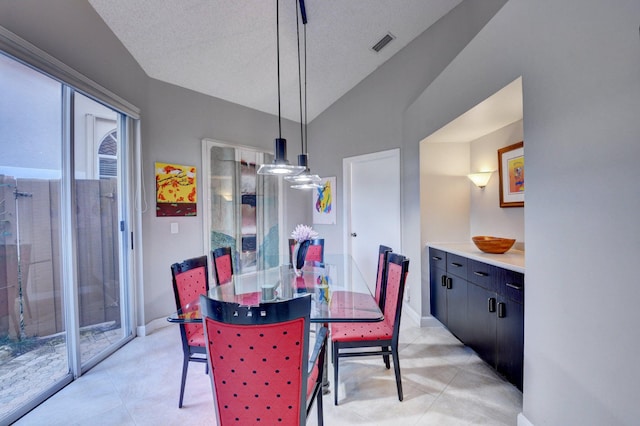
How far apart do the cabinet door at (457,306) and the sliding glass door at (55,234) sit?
3.27 m

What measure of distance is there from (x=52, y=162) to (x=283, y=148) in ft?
5.93

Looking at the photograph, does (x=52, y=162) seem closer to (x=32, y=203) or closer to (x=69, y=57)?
(x=32, y=203)

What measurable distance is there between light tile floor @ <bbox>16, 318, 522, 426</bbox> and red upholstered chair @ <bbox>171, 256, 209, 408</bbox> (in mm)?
246

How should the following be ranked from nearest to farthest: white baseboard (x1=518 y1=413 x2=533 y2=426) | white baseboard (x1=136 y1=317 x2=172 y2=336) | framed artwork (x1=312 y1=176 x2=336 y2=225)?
white baseboard (x1=518 y1=413 x2=533 y2=426) < white baseboard (x1=136 y1=317 x2=172 y2=336) < framed artwork (x1=312 y1=176 x2=336 y2=225)

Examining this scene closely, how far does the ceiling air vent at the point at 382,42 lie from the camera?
10.8 feet

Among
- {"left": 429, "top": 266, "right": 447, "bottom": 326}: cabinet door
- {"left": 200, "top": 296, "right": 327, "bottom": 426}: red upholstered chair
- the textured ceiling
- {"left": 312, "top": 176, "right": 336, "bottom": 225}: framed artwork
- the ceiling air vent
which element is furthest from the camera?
{"left": 312, "top": 176, "right": 336, "bottom": 225}: framed artwork

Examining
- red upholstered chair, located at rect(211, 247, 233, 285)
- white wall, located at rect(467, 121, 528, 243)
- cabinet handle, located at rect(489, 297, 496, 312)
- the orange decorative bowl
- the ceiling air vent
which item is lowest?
cabinet handle, located at rect(489, 297, 496, 312)

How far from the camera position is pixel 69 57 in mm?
2135

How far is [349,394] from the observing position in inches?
78.8

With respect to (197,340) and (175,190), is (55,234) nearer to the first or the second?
(175,190)

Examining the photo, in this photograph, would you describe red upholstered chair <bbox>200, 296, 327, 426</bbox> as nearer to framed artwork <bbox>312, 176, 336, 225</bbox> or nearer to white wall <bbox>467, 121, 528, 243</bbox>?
white wall <bbox>467, 121, 528, 243</bbox>

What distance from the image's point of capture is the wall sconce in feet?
9.49

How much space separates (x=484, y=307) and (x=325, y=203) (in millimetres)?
2852

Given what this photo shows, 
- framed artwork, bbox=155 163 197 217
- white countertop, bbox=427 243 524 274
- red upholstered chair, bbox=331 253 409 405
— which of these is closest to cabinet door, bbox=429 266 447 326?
white countertop, bbox=427 243 524 274
